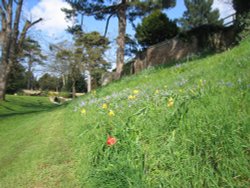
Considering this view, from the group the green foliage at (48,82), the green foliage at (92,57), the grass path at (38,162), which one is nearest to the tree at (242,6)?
the grass path at (38,162)

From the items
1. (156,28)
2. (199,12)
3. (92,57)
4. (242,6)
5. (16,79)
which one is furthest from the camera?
(16,79)

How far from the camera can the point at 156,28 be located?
19.7 meters

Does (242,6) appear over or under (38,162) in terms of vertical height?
over


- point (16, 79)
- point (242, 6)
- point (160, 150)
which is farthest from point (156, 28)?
point (16, 79)

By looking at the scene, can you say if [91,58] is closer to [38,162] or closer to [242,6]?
[242,6]

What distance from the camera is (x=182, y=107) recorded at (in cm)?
286

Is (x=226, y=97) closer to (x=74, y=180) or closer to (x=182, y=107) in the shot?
(x=182, y=107)

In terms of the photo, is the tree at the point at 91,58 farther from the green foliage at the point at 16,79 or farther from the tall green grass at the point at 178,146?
the tall green grass at the point at 178,146

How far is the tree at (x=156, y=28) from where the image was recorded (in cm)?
1942

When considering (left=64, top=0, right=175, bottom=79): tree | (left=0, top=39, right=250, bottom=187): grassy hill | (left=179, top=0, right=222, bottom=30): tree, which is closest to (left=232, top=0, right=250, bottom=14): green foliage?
(left=64, top=0, right=175, bottom=79): tree

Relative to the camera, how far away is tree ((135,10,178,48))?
19422mm

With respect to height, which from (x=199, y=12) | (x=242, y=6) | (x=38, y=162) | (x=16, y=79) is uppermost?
(x=199, y=12)

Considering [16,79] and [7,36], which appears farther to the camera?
[16,79]

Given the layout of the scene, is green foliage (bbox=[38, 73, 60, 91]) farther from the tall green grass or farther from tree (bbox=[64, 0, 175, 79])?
the tall green grass
